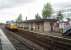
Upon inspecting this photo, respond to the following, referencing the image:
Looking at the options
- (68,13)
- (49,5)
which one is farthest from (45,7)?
(68,13)

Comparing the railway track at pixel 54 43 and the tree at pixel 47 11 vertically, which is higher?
the tree at pixel 47 11

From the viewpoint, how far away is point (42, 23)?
6384 centimetres

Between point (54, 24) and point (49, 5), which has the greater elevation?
point (49, 5)

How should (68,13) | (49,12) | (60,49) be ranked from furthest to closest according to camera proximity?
(68,13)
(49,12)
(60,49)

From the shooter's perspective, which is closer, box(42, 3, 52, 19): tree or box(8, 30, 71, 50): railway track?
box(8, 30, 71, 50): railway track

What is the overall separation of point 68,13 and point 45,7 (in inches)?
2462

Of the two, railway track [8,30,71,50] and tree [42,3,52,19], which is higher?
tree [42,3,52,19]

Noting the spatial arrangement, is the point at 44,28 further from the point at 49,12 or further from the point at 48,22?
the point at 49,12

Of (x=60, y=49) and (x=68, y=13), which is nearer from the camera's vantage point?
(x=60, y=49)

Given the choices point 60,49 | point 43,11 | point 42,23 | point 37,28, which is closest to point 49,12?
point 43,11

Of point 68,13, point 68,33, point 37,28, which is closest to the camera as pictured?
point 68,33

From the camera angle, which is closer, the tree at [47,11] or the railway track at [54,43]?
the railway track at [54,43]

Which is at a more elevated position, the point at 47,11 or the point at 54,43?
the point at 47,11

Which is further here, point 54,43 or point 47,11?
point 47,11
